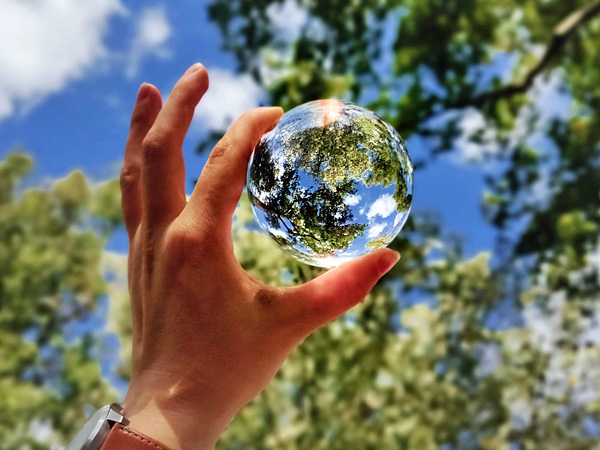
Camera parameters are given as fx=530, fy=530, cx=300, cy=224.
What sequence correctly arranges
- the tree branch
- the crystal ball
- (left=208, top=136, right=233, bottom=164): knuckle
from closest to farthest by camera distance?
the crystal ball
(left=208, top=136, right=233, bottom=164): knuckle
the tree branch

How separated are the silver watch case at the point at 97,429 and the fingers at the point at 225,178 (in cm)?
85

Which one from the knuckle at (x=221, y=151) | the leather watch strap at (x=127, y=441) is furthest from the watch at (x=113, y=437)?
the knuckle at (x=221, y=151)

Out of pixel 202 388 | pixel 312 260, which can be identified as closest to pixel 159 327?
pixel 202 388

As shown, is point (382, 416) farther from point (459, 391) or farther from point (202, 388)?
point (202, 388)

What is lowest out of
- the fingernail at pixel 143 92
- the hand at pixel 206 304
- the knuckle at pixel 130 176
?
the hand at pixel 206 304

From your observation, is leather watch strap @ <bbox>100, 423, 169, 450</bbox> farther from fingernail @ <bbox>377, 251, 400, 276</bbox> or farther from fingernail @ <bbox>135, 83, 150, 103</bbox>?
fingernail @ <bbox>135, 83, 150, 103</bbox>

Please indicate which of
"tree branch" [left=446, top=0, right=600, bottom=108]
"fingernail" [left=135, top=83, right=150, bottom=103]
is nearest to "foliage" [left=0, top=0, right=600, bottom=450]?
"tree branch" [left=446, top=0, right=600, bottom=108]

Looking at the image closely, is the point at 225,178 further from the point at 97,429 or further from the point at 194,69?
the point at 97,429

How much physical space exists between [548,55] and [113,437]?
22.9ft

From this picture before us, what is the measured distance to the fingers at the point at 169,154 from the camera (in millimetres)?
2463

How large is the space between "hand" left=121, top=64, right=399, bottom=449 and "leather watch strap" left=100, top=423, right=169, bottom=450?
0.06 m

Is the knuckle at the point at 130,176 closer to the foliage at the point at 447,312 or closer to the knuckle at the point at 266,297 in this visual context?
the knuckle at the point at 266,297

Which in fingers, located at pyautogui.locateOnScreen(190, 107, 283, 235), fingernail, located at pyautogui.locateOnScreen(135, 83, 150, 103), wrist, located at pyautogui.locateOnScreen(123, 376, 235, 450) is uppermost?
fingernail, located at pyautogui.locateOnScreen(135, 83, 150, 103)

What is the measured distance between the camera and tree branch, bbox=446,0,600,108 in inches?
265
